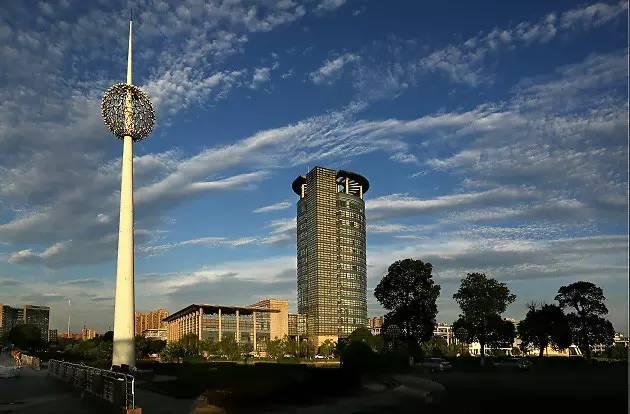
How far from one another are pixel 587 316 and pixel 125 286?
70.4 metres

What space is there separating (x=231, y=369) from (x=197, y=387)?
2442mm

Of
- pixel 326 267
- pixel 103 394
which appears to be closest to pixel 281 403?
pixel 103 394

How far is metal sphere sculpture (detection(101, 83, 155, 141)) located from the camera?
48.5 meters

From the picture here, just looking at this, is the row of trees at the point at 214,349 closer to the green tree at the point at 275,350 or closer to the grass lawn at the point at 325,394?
the green tree at the point at 275,350

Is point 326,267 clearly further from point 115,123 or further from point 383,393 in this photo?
point 383,393

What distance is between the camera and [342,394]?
30.2m

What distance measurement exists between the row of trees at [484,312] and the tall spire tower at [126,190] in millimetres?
34667

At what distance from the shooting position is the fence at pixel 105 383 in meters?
18.1

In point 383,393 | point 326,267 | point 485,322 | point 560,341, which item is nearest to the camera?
point 383,393

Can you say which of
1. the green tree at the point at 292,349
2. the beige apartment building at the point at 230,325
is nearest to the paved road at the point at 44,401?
the green tree at the point at 292,349

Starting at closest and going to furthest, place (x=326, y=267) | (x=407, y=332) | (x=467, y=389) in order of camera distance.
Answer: (x=467, y=389) < (x=407, y=332) < (x=326, y=267)

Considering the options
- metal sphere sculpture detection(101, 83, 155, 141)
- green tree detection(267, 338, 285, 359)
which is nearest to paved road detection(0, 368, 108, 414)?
metal sphere sculpture detection(101, 83, 155, 141)

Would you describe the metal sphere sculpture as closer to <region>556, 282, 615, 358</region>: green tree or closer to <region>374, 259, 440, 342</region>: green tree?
<region>374, 259, 440, 342</region>: green tree

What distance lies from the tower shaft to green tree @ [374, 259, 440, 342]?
34491 millimetres
